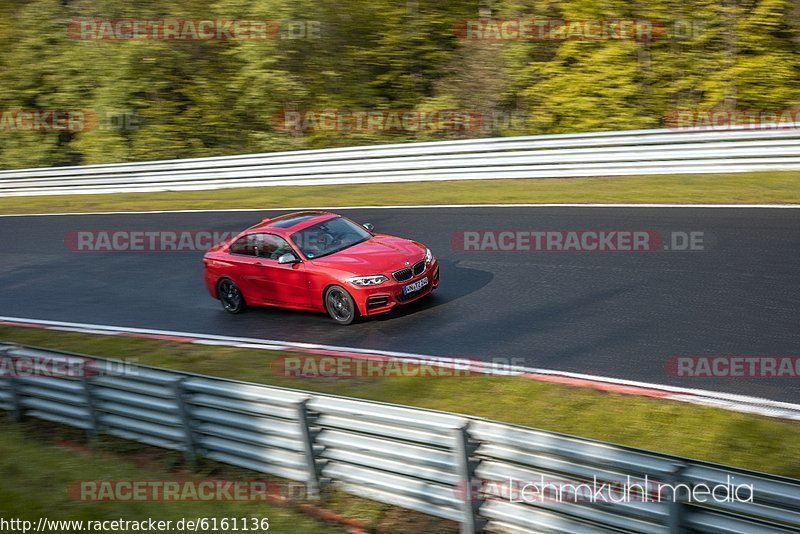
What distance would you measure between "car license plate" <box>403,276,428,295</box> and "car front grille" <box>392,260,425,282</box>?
4.0 inches

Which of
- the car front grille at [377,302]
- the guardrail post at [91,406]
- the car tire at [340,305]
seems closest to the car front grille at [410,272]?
the car front grille at [377,302]

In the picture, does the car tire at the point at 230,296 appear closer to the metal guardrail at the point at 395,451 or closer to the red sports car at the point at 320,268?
the red sports car at the point at 320,268

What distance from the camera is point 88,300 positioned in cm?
1541

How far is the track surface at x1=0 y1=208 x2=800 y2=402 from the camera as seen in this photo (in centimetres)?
957

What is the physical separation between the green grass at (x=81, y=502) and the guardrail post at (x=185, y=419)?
0.18m

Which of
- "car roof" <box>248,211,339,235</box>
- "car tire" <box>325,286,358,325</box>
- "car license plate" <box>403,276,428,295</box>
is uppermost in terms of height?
"car roof" <box>248,211,339,235</box>

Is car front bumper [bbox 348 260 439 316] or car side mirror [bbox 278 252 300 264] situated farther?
car side mirror [bbox 278 252 300 264]

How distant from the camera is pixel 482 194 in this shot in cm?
1884

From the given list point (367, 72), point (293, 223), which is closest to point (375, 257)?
point (293, 223)

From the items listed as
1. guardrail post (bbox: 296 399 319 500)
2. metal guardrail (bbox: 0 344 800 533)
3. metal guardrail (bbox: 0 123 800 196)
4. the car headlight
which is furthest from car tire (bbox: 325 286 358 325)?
metal guardrail (bbox: 0 123 800 196)

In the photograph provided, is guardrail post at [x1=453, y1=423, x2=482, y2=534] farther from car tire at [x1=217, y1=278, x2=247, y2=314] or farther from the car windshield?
car tire at [x1=217, y1=278, x2=247, y2=314]

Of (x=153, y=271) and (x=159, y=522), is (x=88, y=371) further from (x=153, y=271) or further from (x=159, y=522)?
(x=153, y=271)

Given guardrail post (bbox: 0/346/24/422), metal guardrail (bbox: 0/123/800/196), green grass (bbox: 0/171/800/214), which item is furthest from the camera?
metal guardrail (bbox: 0/123/800/196)

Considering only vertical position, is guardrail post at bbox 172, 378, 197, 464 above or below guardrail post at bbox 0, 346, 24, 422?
above
